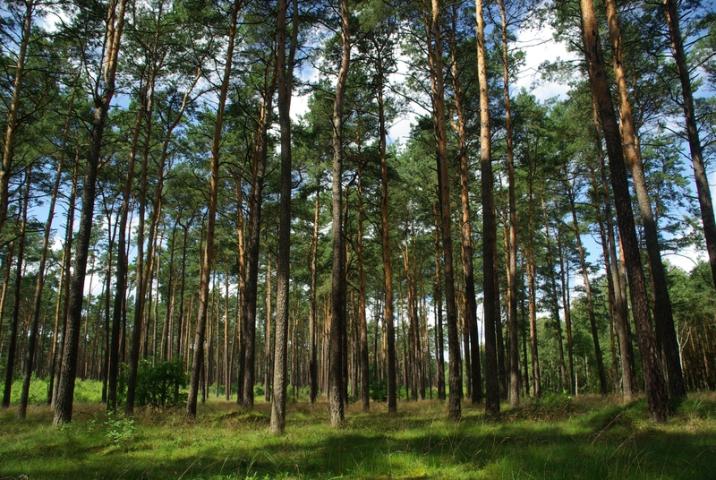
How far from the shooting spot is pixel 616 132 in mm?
9297

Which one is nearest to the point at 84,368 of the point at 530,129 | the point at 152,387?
the point at 152,387

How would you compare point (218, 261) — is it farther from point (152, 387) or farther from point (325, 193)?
point (152, 387)

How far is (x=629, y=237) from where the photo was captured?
8.88 m

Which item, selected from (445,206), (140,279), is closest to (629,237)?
(445,206)

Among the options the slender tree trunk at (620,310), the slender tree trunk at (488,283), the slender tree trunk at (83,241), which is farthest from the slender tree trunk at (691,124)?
the slender tree trunk at (83,241)

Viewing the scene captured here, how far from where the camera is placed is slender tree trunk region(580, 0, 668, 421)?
8.58 metres

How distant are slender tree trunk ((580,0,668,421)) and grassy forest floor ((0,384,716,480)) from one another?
67cm

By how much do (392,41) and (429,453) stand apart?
46.2 ft

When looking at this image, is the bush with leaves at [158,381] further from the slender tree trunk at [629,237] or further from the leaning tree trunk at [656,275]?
the leaning tree trunk at [656,275]

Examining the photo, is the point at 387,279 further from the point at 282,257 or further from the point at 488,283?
the point at 282,257

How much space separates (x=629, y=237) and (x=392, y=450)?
249 inches

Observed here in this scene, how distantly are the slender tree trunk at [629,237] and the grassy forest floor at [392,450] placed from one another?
2.20 feet

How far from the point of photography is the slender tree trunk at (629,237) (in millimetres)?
8578

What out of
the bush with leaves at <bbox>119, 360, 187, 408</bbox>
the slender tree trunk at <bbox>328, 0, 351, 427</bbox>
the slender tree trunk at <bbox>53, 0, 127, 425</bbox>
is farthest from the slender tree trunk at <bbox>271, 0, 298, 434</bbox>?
the bush with leaves at <bbox>119, 360, 187, 408</bbox>
